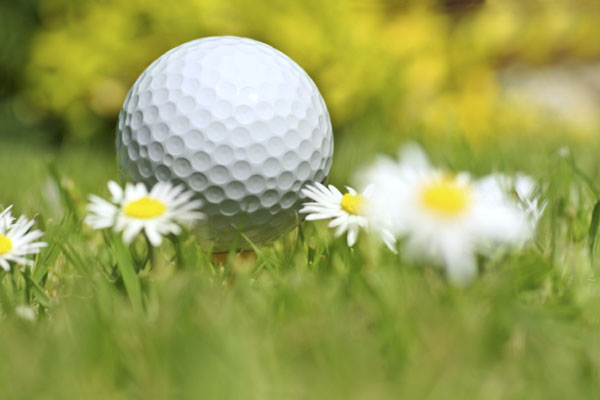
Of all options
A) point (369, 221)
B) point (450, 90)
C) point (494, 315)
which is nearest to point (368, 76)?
point (450, 90)

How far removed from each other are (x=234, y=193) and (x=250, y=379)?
Answer: 79 centimetres

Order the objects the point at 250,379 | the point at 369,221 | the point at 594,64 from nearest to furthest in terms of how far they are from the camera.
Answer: the point at 250,379
the point at 369,221
the point at 594,64

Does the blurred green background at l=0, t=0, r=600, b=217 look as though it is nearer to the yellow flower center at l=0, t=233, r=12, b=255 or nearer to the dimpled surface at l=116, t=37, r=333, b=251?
the dimpled surface at l=116, t=37, r=333, b=251

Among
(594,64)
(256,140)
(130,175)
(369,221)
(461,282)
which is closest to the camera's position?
(461,282)

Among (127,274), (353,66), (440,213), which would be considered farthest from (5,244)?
(353,66)

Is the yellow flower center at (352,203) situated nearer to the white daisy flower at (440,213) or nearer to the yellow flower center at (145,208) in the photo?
the white daisy flower at (440,213)

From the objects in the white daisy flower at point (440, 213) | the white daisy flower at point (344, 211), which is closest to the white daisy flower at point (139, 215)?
the white daisy flower at point (344, 211)

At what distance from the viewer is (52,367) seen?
99 cm

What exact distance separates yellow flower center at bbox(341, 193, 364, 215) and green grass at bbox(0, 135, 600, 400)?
0.10 metres

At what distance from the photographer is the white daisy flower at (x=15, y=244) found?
1.38 m

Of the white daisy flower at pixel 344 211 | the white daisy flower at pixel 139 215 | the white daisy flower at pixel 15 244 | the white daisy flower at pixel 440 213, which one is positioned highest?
the white daisy flower at pixel 440 213

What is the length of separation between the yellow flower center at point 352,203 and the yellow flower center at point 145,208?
488 mm

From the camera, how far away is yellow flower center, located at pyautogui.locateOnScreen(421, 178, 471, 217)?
1095mm

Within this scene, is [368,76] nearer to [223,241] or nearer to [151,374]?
[223,241]
